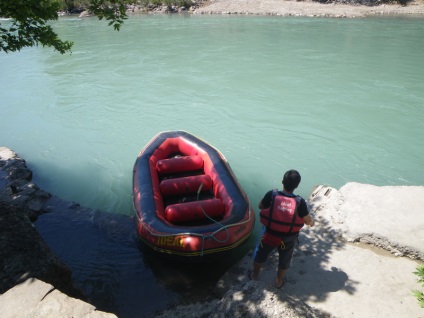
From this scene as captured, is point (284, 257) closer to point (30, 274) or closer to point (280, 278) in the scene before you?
point (280, 278)

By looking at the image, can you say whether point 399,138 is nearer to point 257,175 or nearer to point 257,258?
point 257,175

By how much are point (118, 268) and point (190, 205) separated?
1.27m

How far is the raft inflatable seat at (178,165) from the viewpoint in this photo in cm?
561

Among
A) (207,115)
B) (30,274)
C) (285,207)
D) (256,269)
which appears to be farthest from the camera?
(207,115)

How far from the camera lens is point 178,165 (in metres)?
5.65

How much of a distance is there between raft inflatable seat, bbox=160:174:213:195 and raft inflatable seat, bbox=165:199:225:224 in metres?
0.53

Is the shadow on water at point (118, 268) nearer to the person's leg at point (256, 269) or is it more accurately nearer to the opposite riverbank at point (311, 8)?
the person's leg at point (256, 269)

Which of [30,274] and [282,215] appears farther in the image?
[282,215]

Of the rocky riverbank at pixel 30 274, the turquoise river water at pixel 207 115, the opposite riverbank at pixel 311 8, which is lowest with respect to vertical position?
the turquoise river water at pixel 207 115

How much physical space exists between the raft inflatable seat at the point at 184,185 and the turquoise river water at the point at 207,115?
0.90 m

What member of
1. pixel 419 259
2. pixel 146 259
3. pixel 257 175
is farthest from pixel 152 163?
pixel 419 259

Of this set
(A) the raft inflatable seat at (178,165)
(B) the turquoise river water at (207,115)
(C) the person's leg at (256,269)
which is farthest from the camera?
(B) the turquoise river water at (207,115)

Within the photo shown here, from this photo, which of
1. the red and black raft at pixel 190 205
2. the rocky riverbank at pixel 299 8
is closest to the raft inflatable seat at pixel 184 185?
the red and black raft at pixel 190 205

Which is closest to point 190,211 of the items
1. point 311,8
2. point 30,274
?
point 30,274
